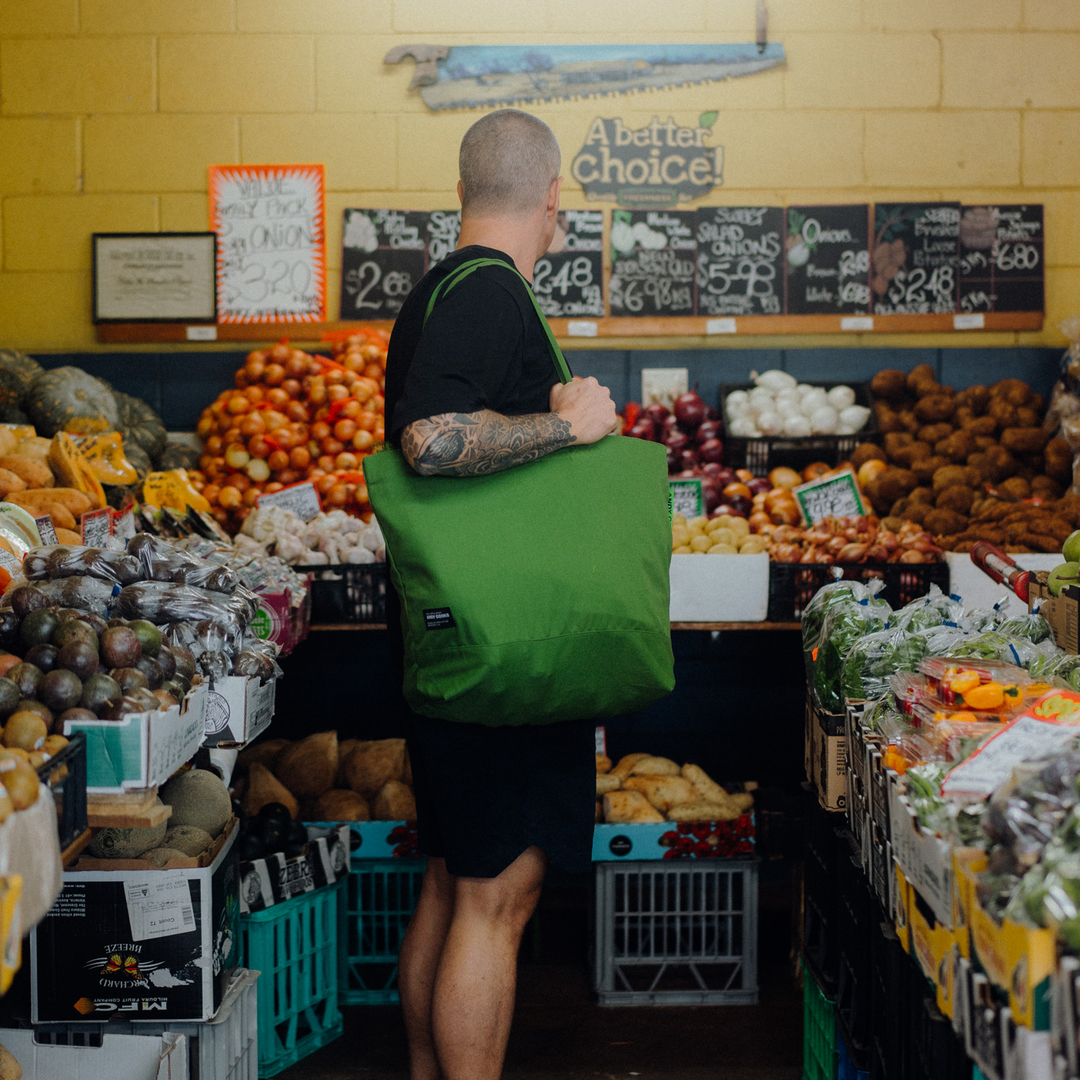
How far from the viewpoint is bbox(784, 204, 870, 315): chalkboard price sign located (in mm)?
4211

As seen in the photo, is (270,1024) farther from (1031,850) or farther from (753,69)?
(753,69)

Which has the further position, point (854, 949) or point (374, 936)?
point (374, 936)

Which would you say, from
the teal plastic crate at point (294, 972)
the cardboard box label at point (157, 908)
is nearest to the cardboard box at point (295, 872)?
the teal plastic crate at point (294, 972)

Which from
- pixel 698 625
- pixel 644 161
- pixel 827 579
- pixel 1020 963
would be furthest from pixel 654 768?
pixel 644 161

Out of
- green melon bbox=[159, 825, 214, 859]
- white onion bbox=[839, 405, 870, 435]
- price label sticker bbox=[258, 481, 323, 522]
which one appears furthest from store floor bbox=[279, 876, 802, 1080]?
white onion bbox=[839, 405, 870, 435]

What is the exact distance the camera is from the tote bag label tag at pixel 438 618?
1580 mm

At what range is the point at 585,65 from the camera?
421cm

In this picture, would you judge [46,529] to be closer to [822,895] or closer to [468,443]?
[468,443]

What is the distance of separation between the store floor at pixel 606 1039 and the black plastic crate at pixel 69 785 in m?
1.42

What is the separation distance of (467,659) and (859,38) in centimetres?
365

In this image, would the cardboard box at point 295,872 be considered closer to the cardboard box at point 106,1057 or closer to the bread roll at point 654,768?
the cardboard box at point 106,1057

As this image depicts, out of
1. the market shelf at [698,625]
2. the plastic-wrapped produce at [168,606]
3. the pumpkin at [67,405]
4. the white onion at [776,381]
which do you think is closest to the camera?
the plastic-wrapped produce at [168,606]

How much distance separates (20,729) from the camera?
54.6 inches

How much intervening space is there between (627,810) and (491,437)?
162 centimetres
